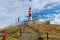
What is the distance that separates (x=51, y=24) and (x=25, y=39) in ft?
171

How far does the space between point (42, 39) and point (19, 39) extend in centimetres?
458

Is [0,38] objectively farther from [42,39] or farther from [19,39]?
[42,39]

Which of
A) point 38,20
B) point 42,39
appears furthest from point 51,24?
point 42,39

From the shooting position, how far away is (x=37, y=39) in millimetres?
42812

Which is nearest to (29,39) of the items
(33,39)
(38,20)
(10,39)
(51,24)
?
(33,39)

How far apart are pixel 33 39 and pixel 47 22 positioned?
5460 cm

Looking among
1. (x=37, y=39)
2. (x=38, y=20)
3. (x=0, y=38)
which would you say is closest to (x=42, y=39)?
(x=37, y=39)

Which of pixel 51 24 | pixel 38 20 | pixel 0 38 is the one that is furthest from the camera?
pixel 38 20

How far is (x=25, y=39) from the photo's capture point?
140 ft

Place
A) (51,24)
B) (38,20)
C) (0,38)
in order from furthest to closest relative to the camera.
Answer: (38,20) → (51,24) → (0,38)

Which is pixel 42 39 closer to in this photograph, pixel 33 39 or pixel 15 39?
pixel 33 39

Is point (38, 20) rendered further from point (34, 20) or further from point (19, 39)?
point (19, 39)

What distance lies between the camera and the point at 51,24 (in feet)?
307

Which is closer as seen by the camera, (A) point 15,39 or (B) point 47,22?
(A) point 15,39
